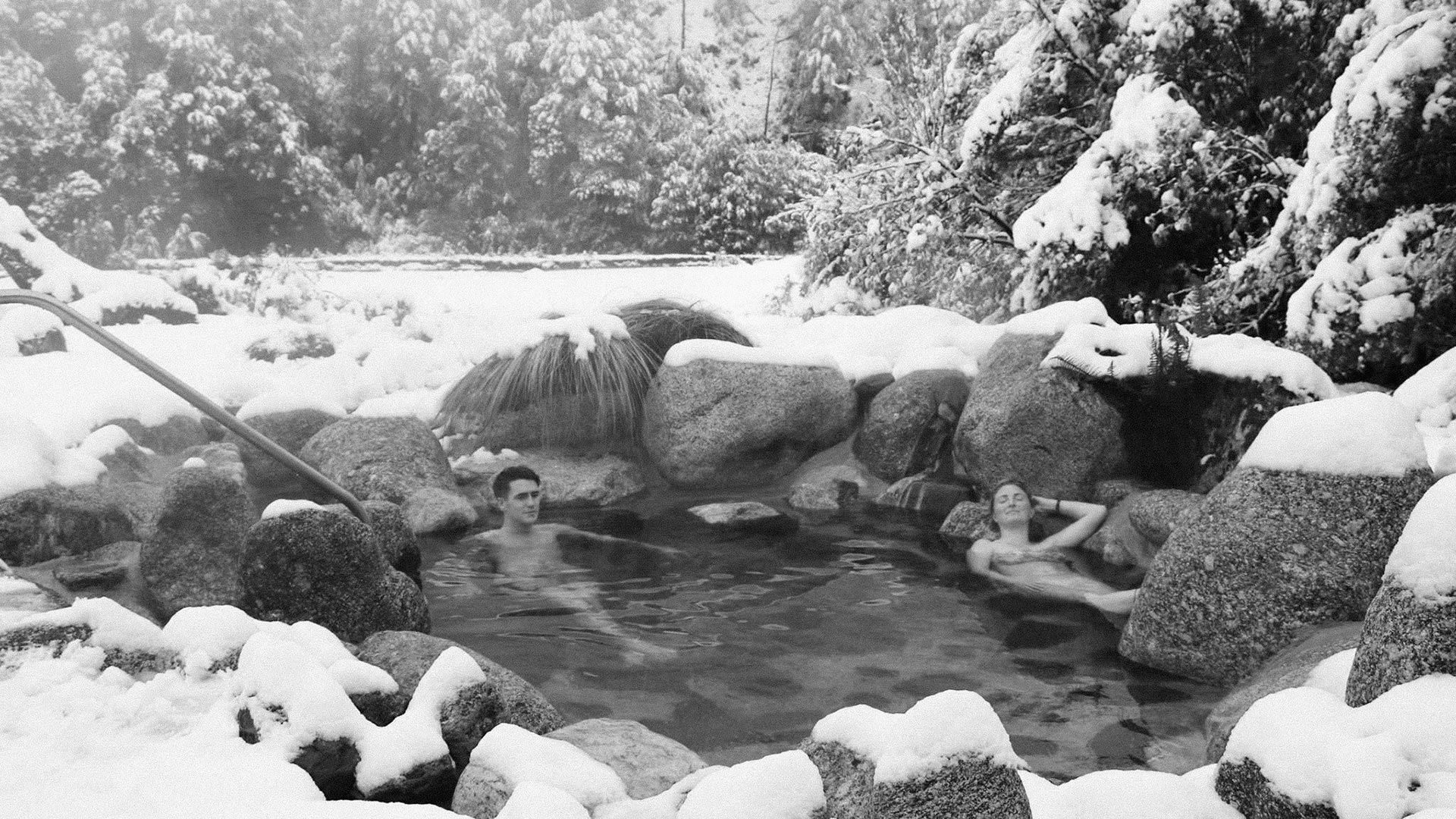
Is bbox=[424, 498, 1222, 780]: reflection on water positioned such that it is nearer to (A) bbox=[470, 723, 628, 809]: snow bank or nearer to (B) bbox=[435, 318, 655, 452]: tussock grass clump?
(A) bbox=[470, 723, 628, 809]: snow bank

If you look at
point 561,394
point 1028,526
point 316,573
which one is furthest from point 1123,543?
point 316,573

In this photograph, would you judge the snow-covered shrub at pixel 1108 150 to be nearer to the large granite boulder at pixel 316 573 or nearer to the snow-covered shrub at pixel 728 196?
the large granite boulder at pixel 316 573

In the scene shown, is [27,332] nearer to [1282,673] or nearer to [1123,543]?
[1123,543]

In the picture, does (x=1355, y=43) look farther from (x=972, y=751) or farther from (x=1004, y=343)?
(x=972, y=751)

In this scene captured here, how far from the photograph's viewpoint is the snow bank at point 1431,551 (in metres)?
2.12

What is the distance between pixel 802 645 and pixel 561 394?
131 inches

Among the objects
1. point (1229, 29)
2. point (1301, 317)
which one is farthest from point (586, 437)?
point (1229, 29)

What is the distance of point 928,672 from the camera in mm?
4156

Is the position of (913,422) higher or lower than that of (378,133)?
lower

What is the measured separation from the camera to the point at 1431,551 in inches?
84.6

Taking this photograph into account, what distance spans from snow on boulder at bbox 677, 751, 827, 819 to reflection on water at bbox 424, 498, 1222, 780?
1.44m

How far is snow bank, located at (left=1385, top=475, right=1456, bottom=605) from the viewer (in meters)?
2.12

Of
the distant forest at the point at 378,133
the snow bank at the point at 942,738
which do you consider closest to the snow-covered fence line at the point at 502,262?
the distant forest at the point at 378,133

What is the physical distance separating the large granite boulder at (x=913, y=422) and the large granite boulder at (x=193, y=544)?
13.0 ft
